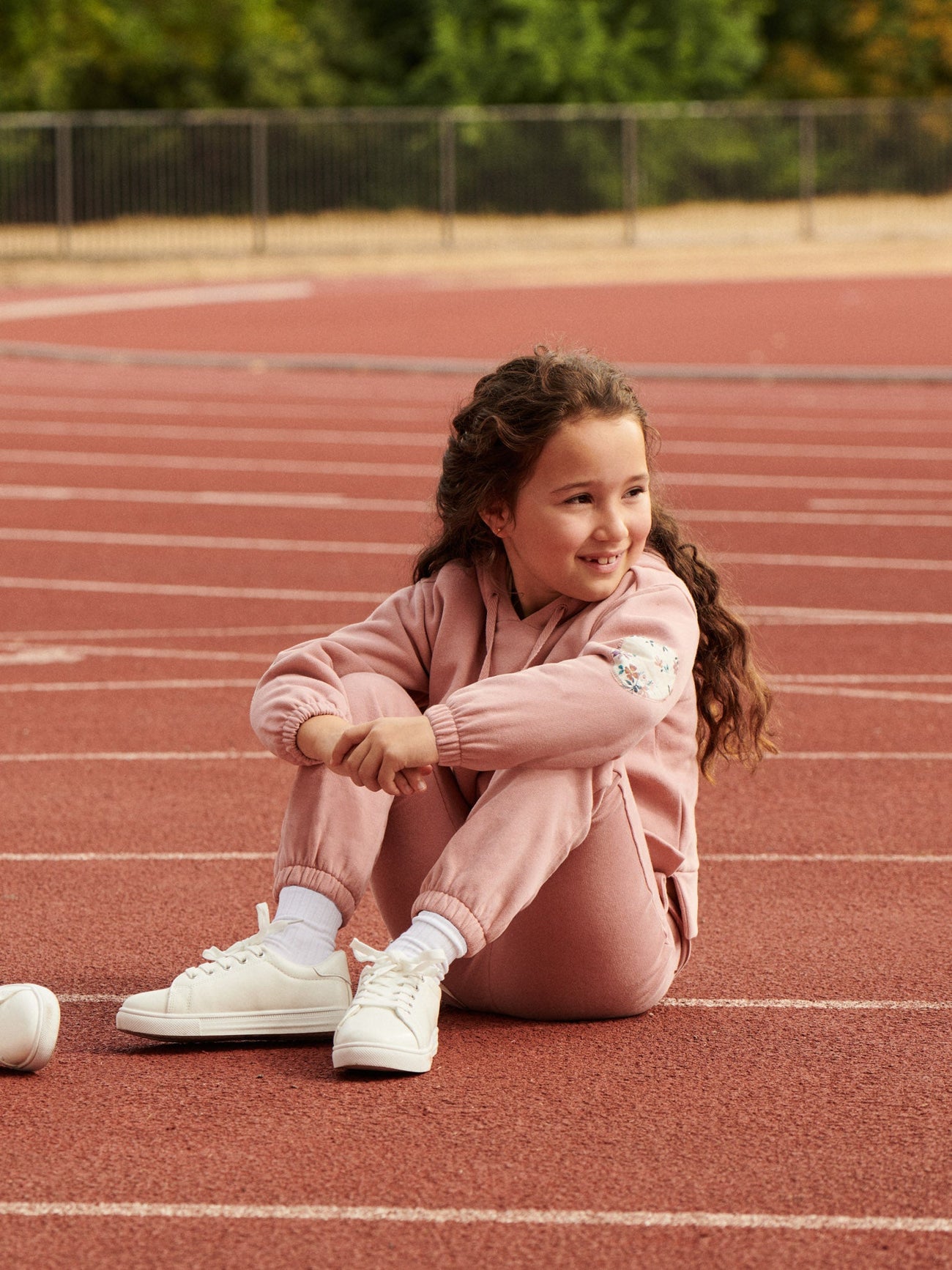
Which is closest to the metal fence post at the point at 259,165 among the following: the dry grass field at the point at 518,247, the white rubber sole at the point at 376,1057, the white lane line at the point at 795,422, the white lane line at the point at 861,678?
the dry grass field at the point at 518,247

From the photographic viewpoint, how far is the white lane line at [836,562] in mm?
8805

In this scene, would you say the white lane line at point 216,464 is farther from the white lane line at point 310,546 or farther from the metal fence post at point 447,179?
the metal fence post at point 447,179

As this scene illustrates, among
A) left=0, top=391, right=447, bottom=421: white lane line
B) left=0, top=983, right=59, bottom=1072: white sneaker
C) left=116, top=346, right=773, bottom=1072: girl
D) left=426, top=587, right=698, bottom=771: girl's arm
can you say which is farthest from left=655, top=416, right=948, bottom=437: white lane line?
left=0, top=983, right=59, bottom=1072: white sneaker

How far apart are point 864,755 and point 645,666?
8.44 ft

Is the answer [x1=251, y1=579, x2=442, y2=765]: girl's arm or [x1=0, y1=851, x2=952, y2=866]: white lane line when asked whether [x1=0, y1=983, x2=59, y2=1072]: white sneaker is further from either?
[x1=0, y1=851, x2=952, y2=866]: white lane line

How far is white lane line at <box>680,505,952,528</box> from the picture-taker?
1005cm

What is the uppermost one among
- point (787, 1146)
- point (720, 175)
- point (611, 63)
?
point (611, 63)

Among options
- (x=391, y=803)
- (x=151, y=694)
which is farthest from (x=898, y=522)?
(x=391, y=803)

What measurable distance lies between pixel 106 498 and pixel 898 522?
416 cm

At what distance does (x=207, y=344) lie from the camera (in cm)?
2008

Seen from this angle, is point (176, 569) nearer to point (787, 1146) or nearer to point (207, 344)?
point (787, 1146)

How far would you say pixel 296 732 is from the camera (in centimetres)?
327

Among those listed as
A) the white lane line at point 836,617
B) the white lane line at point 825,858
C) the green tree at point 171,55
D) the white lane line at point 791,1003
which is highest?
the green tree at point 171,55

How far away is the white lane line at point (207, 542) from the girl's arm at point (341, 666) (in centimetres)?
564
